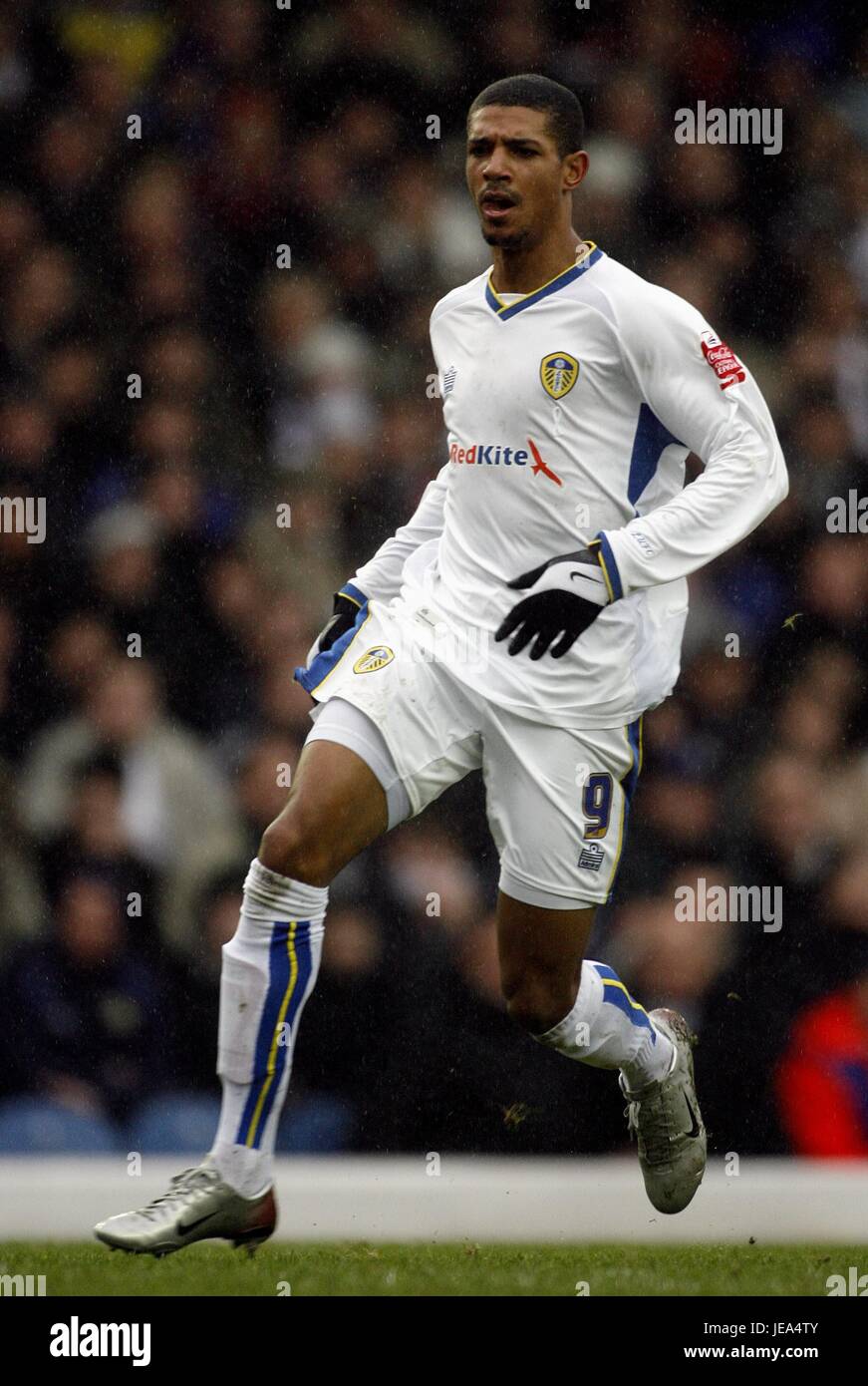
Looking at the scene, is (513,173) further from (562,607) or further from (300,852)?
(300,852)

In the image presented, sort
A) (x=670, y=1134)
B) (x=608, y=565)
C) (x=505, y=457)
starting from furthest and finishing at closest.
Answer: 1. (x=670, y=1134)
2. (x=505, y=457)
3. (x=608, y=565)

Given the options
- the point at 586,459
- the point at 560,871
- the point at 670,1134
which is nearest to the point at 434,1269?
the point at 670,1134

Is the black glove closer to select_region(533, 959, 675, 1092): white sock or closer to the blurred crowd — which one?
select_region(533, 959, 675, 1092): white sock

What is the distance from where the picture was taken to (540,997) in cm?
439

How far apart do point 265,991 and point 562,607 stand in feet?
2.97

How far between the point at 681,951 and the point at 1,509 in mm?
2175

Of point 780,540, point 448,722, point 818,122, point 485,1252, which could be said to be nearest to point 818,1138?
point 485,1252

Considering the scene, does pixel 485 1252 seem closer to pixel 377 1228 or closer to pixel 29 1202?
pixel 377 1228

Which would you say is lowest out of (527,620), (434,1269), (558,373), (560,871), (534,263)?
(434,1269)

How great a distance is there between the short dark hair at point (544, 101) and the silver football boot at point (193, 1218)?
211cm

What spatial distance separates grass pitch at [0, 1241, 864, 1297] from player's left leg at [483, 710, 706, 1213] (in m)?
0.51

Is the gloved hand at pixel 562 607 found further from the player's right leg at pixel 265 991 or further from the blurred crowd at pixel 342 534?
the blurred crowd at pixel 342 534

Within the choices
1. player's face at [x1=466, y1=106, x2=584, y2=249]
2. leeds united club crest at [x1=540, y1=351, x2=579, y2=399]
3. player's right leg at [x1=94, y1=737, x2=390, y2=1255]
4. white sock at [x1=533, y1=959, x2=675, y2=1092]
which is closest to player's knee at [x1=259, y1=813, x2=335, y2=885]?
player's right leg at [x1=94, y1=737, x2=390, y2=1255]

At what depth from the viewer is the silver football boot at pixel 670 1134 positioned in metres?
4.69
